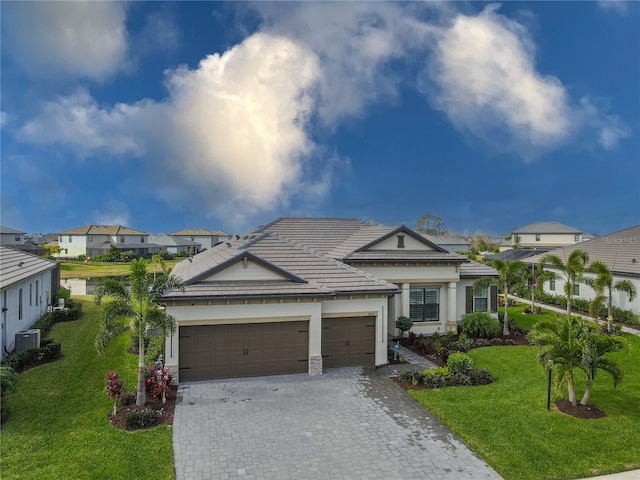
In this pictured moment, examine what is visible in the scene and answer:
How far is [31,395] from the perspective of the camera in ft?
47.1

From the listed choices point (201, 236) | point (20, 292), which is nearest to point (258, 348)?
point (20, 292)

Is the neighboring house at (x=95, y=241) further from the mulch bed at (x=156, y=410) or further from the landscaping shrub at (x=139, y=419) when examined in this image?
the landscaping shrub at (x=139, y=419)

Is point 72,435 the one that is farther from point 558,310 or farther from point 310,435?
point 558,310

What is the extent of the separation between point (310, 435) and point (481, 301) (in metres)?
16.2

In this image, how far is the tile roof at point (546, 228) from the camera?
80.6m

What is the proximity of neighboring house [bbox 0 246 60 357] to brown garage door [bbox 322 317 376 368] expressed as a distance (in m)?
12.5

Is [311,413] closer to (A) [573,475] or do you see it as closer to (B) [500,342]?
(A) [573,475]

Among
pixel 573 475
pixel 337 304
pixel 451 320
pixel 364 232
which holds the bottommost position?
pixel 573 475

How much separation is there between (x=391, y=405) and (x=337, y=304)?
4778 millimetres

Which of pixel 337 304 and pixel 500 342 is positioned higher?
pixel 337 304

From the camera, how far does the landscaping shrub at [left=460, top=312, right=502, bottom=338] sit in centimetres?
2267

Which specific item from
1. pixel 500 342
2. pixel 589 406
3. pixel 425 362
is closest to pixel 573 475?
pixel 589 406

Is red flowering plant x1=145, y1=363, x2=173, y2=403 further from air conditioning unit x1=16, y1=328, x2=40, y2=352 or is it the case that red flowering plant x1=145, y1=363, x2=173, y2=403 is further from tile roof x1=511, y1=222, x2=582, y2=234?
tile roof x1=511, y1=222, x2=582, y2=234

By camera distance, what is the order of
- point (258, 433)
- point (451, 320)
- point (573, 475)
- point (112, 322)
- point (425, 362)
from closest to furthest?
point (573, 475)
point (258, 433)
point (112, 322)
point (425, 362)
point (451, 320)
